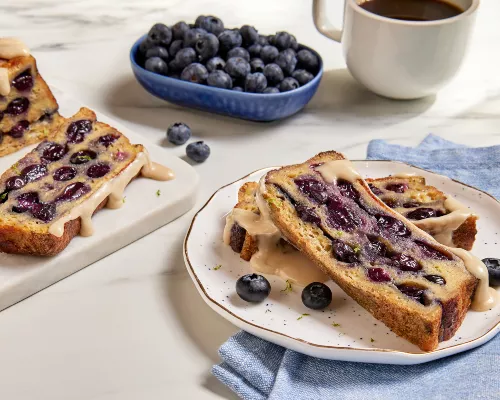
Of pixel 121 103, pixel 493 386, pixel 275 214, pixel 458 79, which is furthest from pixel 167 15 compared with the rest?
pixel 493 386

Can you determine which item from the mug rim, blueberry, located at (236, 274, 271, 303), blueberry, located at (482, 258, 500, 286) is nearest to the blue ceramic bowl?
the mug rim

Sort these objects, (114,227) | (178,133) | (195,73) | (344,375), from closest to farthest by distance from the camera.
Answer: (344,375) < (114,227) < (178,133) < (195,73)

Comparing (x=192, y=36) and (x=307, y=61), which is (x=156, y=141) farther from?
(x=307, y=61)

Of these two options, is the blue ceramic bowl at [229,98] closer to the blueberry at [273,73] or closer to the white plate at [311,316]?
the blueberry at [273,73]

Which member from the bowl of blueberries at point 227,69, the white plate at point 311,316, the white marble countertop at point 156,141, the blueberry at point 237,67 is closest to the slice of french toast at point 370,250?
the white plate at point 311,316

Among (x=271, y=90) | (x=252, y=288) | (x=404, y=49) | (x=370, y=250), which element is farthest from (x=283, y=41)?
(x=252, y=288)

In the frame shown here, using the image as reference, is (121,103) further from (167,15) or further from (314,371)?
(314,371)
